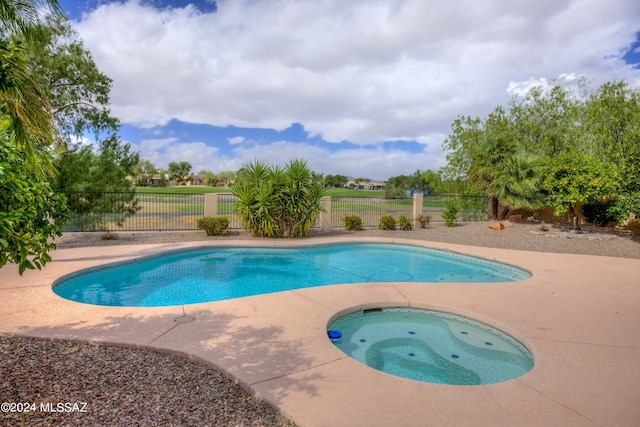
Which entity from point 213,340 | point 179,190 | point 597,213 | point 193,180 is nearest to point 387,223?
point 597,213

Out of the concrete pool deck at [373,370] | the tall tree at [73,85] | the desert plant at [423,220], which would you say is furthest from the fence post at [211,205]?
the desert plant at [423,220]

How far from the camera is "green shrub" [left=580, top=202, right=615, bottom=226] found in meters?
12.8

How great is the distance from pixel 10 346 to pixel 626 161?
569 inches

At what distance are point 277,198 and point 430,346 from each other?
739cm

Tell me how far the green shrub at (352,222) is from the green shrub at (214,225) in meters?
4.34

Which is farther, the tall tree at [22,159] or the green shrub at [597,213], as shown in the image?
the green shrub at [597,213]

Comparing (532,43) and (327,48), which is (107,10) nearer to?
(327,48)

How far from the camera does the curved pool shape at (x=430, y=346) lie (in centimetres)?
354

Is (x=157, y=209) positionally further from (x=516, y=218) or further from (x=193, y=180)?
(x=193, y=180)

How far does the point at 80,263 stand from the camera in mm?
7238

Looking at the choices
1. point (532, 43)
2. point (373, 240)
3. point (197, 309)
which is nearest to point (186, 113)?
point (373, 240)

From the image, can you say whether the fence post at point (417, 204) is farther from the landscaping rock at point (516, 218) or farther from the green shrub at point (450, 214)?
the landscaping rock at point (516, 218)

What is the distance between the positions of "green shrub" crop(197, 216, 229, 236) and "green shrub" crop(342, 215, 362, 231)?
171 inches

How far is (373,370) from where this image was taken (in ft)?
10.3
